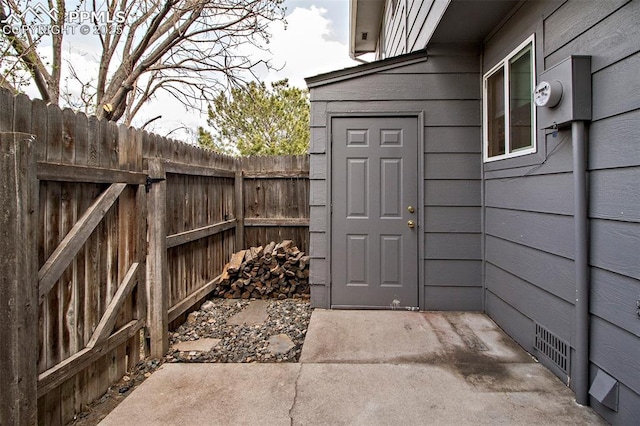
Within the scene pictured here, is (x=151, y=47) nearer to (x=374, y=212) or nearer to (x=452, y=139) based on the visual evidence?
(x=374, y=212)

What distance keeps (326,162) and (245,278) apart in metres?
1.79

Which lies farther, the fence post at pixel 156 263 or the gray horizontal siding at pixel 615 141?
the fence post at pixel 156 263

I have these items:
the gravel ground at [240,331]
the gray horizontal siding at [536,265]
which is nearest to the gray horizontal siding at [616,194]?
the gray horizontal siding at [536,265]

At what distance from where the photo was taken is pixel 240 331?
11.2 feet

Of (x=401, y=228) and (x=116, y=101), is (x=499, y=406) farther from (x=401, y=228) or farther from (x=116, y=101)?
(x=116, y=101)

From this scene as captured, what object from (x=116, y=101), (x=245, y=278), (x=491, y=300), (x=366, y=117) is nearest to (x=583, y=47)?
(x=366, y=117)

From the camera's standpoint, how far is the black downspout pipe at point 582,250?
2.09 m

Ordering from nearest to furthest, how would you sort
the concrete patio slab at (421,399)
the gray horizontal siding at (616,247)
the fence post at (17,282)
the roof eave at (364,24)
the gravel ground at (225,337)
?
the fence post at (17,282) < the gray horizontal siding at (616,247) < the concrete patio slab at (421,399) < the gravel ground at (225,337) < the roof eave at (364,24)

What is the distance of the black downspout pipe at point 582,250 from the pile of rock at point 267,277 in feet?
9.56

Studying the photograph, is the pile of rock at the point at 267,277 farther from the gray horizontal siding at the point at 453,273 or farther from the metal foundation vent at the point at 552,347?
the metal foundation vent at the point at 552,347

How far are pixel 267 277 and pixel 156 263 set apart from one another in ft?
6.06

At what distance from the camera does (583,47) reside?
217cm

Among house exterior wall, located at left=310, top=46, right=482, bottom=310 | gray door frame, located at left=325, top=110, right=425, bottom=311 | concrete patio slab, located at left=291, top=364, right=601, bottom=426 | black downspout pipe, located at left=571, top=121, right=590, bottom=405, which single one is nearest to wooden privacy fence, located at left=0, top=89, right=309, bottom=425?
concrete patio slab, located at left=291, top=364, right=601, bottom=426

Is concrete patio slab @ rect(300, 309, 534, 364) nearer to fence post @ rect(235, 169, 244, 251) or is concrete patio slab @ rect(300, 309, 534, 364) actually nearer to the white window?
the white window
